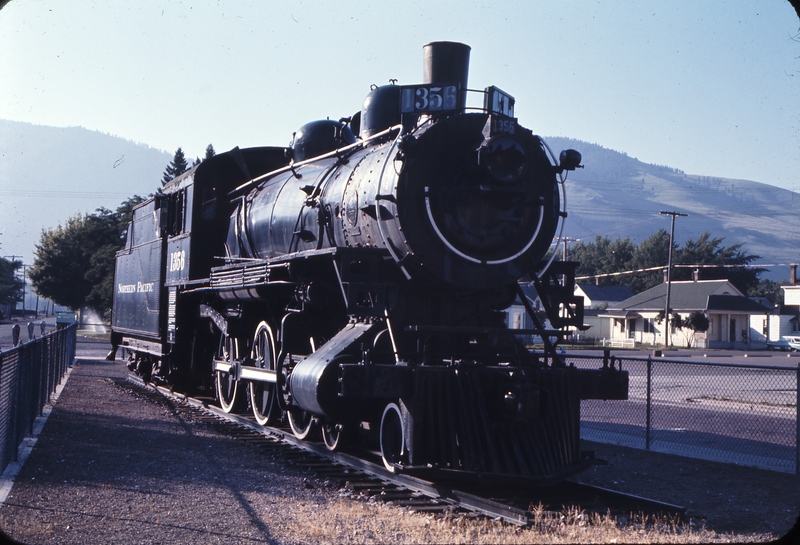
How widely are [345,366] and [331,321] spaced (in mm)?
2609

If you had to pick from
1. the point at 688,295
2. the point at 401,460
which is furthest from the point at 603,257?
the point at 401,460

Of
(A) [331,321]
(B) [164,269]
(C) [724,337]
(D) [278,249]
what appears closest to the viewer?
(A) [331,321]

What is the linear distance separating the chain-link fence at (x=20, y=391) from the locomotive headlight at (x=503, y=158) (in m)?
5.49

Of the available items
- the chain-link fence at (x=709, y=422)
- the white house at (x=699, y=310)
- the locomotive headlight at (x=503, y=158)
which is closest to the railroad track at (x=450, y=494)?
the chain-link fence at (x=709, y=422)

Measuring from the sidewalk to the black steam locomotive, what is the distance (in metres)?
1.04

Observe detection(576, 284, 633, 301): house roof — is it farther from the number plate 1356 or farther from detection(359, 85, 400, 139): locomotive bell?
the number plate 1356

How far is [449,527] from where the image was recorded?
20.2ft

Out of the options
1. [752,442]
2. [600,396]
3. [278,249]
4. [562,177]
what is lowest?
[752,442]

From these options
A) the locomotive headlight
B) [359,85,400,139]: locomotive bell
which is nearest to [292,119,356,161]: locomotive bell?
[359,85,400,139]: locomotive bell

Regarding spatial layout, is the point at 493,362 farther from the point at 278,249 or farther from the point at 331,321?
the point at 278,249

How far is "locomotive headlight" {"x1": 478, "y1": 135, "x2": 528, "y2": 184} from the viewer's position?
25.9ft

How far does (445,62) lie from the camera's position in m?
9.44

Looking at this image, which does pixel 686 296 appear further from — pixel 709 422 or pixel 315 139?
pixel 315 139

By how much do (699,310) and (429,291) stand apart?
196ft
